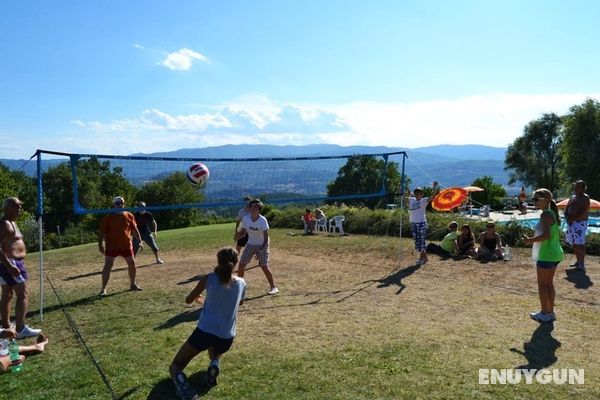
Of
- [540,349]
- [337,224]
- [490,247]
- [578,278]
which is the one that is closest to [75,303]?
[540,349]

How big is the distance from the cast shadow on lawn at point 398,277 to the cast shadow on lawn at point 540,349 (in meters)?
2.70

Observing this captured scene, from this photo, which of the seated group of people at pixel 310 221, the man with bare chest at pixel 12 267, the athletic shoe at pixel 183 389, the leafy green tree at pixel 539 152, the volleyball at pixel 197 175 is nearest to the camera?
the athletic shoe at pixel 183 389

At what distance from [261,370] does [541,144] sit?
62.9 m

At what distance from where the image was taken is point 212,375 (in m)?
4.61

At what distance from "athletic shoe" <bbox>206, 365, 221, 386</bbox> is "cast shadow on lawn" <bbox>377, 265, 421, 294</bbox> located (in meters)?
4.52

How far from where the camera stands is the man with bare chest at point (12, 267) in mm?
5957

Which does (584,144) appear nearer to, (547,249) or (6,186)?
(547,249)

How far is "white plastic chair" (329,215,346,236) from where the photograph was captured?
1825cm

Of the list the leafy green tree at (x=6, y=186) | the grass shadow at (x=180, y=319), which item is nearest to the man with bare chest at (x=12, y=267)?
the grass shadow at (x=180, y=319)

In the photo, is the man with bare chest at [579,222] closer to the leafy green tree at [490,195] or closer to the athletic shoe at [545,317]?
the athletic shoe at [545,317]

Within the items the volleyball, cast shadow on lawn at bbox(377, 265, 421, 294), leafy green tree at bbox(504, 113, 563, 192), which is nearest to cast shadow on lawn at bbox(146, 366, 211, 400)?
cast shadow on lawn at bbox(377, 265, 421, 294)

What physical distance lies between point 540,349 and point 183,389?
12.9 feet

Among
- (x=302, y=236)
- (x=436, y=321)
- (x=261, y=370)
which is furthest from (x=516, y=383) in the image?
(x=302, y=236)

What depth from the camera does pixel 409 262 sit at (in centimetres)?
1141
